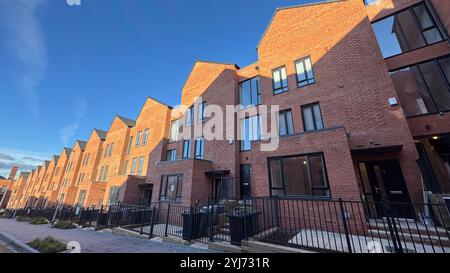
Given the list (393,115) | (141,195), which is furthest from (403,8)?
(141,195)

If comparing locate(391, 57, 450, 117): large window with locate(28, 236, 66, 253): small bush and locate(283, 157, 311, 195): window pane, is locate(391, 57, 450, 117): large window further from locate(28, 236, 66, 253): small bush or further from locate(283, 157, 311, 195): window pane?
locate(28, 236, 66, 253): small bush

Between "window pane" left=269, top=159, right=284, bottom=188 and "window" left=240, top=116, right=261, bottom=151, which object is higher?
"window" left=240, top=116, right=261, bottom=151

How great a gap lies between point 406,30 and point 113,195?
25093 mm

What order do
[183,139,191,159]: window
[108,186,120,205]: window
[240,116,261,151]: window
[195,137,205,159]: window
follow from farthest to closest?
[108,186,120,205]: window
[183,139,191,159]: window
[195,137,205,159]: window
[240,116,261,151]: window

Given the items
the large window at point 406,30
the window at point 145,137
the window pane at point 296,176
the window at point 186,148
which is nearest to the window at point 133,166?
the window at point 145,137

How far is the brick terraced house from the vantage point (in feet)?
23.8

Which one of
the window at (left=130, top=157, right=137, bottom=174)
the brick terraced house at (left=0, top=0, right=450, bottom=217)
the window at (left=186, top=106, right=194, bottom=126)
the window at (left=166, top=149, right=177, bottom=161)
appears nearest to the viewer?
the brick terraced house at (left=0, top=0, right=450, bottom=217)

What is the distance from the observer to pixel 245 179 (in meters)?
12.0

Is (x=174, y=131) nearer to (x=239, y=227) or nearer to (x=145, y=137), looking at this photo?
(x=145, y=137)

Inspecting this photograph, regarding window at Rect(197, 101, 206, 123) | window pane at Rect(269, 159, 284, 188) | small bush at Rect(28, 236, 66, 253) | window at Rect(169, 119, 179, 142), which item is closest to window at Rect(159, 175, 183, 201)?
window at Rect(197, 101, 206, 123)

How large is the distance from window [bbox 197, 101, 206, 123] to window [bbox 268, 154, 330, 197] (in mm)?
8503

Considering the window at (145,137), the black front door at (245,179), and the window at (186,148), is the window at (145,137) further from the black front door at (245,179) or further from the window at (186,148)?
the black front door at (245,179)

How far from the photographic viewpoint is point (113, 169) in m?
22.0

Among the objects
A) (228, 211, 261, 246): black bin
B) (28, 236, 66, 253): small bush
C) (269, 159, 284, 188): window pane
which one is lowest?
(28, 236, 66, 253): small bush
